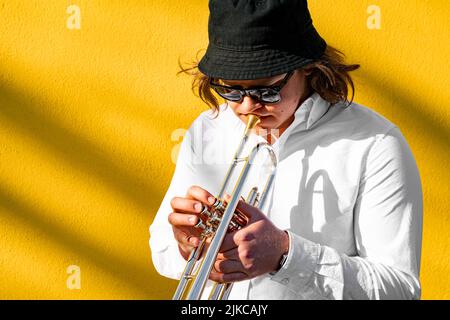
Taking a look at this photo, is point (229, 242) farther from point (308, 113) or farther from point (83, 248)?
point (83, 248)

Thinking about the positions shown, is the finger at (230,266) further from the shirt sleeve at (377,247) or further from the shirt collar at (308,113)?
the shirt collar at (308,113)

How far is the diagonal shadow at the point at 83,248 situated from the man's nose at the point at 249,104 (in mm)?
995

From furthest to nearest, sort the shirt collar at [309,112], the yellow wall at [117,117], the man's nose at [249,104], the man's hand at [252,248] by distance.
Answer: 1. the yellow wall at [117,117]
2. the shirt collar at [309,112]
3. the man's nose at [249,104]
4. the man's hand at [252,248]

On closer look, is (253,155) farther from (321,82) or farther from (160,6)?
(160,6)

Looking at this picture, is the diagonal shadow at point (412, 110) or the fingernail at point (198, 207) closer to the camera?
the fingernail at point (198, 207)

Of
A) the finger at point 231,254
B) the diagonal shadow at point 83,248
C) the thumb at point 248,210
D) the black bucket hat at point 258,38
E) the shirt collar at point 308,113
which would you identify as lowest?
the diagonal shadow at point 83,248

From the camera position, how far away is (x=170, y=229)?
1.66m

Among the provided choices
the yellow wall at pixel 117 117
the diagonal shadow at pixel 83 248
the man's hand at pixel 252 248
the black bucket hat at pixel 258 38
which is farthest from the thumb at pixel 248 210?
the diagonal shadow at pixel 83 248

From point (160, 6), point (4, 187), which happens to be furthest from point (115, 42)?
point (4, 187)

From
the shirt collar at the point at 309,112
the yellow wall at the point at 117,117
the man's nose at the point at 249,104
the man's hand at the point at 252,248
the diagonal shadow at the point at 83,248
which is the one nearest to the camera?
the man's hand at the point at 252,248

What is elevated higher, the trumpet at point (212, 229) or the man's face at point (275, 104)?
the man's face at point (275, 104)

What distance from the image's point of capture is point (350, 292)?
141 cm

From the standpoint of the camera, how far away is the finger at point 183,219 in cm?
135

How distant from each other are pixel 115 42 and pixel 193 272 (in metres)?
0.95
